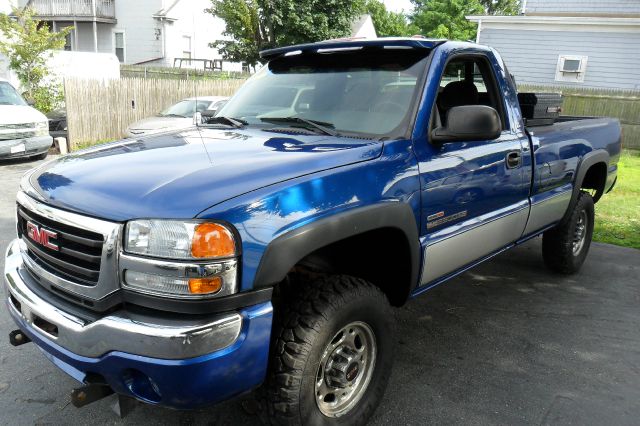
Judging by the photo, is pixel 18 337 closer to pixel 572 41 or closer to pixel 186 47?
Answer: pixel 572 41

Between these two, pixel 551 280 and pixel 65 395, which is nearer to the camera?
pixel 65 395

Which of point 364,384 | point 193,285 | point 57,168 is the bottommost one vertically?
point 364,384

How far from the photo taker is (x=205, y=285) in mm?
1993

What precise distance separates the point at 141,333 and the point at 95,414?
1.23 metres

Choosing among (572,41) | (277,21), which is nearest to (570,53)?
(572,41)

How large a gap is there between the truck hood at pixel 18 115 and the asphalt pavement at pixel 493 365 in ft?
20.9

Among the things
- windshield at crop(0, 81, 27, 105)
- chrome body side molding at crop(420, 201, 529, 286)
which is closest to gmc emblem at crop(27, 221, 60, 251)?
chrome body side molding at crop(420, 201, 529, 286)

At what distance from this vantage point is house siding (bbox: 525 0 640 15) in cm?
1845

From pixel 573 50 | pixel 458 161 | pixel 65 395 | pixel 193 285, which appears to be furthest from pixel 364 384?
pixel 573 50

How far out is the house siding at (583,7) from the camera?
727 inches

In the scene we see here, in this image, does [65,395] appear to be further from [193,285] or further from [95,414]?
[193,285]

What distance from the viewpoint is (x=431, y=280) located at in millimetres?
3146

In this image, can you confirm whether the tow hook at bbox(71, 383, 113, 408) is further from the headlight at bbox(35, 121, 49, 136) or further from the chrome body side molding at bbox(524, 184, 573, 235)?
the headlight at bbox(35, 121, 49, 136)

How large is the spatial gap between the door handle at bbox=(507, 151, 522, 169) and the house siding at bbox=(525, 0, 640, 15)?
58.8 feet
